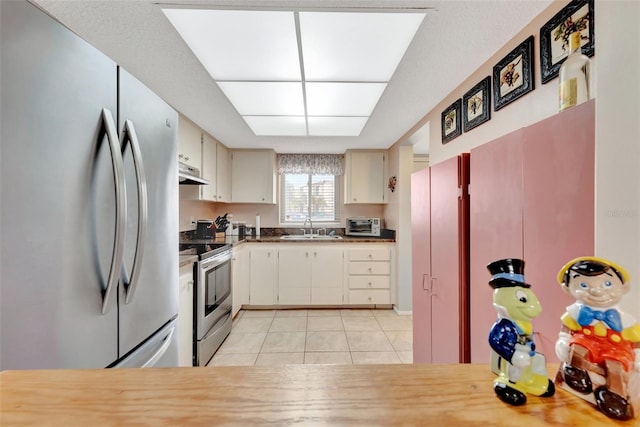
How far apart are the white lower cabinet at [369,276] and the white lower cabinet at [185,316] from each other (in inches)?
78.0

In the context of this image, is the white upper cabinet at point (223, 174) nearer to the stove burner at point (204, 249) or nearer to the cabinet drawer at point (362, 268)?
the stove burner at point (204, 249)

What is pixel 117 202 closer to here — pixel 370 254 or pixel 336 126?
pixel 336 126

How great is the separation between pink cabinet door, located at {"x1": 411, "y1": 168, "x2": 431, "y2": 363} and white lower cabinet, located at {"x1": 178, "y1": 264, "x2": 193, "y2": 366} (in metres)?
1.55

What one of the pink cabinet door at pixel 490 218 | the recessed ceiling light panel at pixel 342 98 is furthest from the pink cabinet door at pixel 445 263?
the recessed ceiling light panel at pixel 342 98

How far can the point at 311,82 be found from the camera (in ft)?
6.22

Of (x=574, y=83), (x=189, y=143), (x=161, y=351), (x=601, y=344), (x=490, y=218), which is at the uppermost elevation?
(x=189, y=143)

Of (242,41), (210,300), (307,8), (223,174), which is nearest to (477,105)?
(307,8)

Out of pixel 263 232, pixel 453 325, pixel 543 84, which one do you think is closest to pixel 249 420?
pixel 453 325

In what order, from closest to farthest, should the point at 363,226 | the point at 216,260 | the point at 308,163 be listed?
the point at 216,260
the point at 363,226
the point at 308,163

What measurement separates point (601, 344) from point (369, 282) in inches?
126

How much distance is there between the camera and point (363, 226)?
156 inches

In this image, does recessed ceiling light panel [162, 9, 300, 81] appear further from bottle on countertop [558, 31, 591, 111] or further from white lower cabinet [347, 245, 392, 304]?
white lower cabinet [347, 245, 392, 304]

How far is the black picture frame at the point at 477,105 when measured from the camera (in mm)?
1710

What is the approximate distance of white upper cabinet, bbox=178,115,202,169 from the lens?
2.47m
